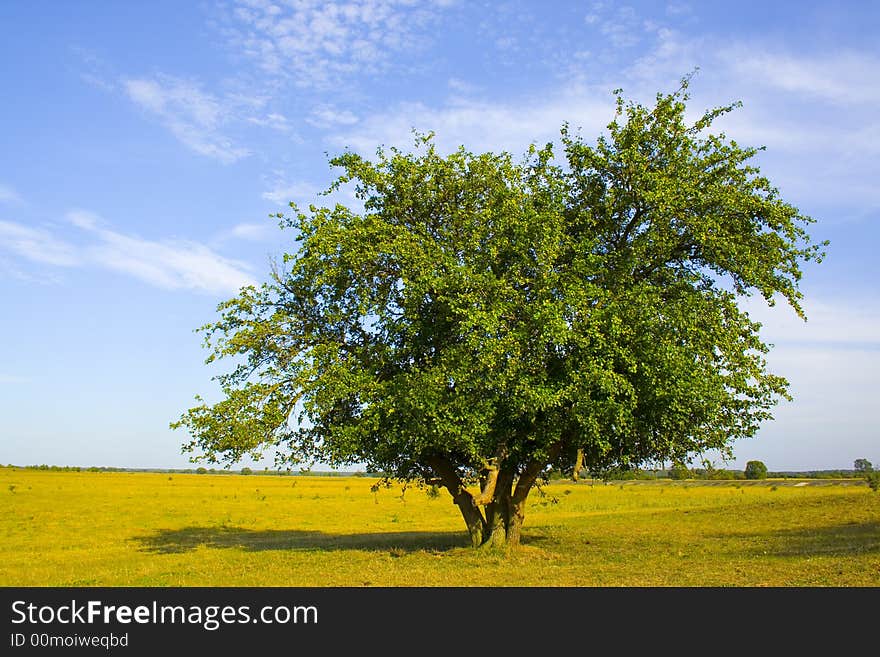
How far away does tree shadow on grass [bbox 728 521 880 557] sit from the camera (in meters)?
25.0

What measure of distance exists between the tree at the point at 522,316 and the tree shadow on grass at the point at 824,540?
16.6 feet

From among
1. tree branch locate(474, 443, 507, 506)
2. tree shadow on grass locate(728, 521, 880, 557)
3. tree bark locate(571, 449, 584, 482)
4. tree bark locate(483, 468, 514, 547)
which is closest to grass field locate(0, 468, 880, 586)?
tree shadow on grass locate(728, 521, 880, 557)

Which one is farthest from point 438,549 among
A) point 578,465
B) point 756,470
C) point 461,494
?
point 756,470

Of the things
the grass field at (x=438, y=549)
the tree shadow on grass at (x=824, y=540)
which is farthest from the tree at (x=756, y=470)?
the tree shadow on grass at (x=824, y=540)

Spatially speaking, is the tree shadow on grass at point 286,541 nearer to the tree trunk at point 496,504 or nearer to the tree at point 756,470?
the tree trunk at point 496,504

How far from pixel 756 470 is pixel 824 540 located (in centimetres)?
13430

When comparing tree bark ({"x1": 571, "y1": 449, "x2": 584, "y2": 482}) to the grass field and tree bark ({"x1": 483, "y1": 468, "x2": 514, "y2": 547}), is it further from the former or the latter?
the grass field

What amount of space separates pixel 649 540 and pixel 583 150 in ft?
56.8

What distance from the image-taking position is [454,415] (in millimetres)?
22234

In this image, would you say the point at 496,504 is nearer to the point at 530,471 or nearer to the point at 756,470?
the point at 530,471

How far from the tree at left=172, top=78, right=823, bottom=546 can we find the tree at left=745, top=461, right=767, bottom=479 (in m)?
139

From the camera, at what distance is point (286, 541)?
3856 cm
